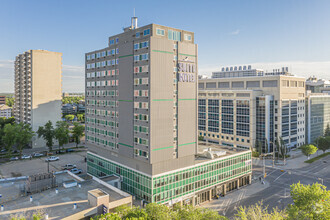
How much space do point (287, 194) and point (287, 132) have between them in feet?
181

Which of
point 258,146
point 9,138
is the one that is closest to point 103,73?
point 9,138

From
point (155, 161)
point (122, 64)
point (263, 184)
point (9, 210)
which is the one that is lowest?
point (263, 184)

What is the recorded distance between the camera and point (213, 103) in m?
124

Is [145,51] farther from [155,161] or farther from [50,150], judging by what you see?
[50,150]

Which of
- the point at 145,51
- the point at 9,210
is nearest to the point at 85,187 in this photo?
the point at 9,210

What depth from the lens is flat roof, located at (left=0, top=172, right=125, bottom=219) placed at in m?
42.5

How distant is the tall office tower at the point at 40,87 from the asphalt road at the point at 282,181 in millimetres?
104462

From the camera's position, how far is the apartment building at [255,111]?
112 metres

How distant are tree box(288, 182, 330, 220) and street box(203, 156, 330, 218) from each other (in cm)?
1617

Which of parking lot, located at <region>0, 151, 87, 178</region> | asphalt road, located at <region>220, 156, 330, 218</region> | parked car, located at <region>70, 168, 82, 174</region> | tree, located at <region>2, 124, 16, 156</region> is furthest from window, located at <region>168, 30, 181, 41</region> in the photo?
tree, located at <region>2, 124, 16, 156</region>

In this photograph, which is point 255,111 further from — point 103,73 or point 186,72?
point 103,73

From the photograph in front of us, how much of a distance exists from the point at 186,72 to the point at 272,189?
142 ft

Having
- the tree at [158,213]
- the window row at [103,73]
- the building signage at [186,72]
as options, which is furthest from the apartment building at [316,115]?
the tree at [158,213]

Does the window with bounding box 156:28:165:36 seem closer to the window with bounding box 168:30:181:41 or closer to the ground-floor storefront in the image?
the window with bounding box 168:30:181:41
